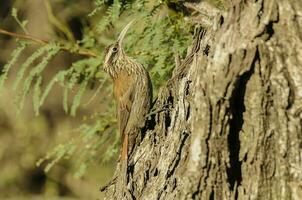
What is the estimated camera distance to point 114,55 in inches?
228

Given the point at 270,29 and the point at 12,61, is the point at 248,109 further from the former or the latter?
the point at 12,61

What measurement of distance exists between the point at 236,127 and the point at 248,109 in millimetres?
101

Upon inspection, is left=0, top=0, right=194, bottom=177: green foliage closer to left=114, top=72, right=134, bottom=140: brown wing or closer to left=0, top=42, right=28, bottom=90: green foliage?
left=0, top=42, right=28, bottom=90: green foliage

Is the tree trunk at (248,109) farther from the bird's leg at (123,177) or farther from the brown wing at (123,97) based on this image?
the brown wing at (123,97)

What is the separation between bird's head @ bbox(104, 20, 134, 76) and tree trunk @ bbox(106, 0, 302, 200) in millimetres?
1689

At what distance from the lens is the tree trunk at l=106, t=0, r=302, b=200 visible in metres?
3.81

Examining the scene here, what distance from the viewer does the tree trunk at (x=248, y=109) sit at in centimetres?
381

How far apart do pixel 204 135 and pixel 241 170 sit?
26 cm

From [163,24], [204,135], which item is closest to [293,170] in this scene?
[204,135]

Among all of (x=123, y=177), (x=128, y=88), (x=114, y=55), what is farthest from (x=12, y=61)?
(x=123, y=177)

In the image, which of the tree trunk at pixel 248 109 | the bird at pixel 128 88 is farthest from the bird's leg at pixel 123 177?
the tree trunk at pixel 248 109

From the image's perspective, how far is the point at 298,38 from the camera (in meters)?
3.82

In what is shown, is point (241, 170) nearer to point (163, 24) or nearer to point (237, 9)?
point (237, 9)

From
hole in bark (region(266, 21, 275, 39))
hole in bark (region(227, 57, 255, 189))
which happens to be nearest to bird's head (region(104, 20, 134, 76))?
hole in bark (region(227, 57, 255, 189))
